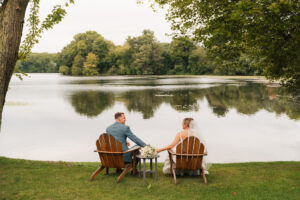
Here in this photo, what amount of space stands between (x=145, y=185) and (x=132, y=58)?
118m

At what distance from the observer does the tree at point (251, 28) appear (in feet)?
22.4

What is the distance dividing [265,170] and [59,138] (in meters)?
10.3

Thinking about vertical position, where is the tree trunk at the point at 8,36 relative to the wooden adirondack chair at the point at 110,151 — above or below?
above

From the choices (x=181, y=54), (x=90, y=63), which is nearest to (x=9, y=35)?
(x=181, y=54)

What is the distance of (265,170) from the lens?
25.6 ft

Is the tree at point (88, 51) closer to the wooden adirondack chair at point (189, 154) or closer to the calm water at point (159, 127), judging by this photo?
A: the calm water at point (159, 127)

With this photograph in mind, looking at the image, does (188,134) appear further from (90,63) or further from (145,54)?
(90,63)

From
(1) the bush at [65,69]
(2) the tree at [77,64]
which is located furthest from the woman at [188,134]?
(1) the bush at [65,69]

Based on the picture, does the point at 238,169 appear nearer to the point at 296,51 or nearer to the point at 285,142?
the point at 296,51

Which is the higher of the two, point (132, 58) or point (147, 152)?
point (132, 58)

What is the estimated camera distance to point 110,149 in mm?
6449

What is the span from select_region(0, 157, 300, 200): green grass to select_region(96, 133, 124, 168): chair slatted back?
0.43 meters

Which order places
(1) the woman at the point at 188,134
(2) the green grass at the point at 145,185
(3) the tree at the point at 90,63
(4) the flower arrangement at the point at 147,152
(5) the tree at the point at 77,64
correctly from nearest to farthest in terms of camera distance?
1. (2) the green grass at the point at 145,185
2. (4) the flower arrangement at the point at 147,152
3. (1) the woman at the point at 188,134
4. (3) the tree at the point at 90,63
5. (5) the tree at the point at 77,64

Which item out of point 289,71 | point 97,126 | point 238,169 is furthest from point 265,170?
point 97,126
